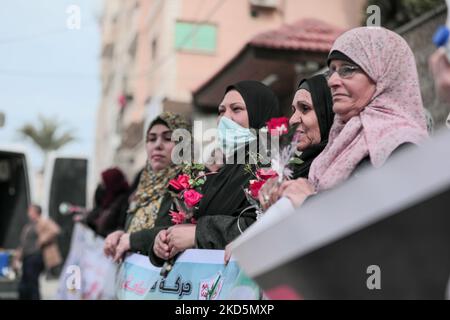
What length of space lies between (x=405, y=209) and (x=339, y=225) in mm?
146

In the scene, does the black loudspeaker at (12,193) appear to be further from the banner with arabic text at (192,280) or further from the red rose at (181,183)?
the red rose at (181,183)

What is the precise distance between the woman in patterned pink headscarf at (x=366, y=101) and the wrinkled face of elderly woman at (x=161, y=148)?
6.58ft

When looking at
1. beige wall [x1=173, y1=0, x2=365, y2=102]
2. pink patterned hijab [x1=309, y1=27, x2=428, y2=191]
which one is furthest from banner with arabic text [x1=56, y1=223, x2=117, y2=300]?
beige wall [x1=173, y1=0, x2=365, y2=102]

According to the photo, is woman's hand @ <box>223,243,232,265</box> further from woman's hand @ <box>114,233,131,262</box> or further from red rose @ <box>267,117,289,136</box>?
woman's hand @ <box>114,233,131,262</box>

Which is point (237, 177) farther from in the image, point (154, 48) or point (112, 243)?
point (154, 48)

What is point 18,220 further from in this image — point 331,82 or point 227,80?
point 331,82

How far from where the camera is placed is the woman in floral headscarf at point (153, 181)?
4.02 metres

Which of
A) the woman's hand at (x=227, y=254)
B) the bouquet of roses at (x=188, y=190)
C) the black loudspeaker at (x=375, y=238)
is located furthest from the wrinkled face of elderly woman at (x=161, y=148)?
the black loudspeaker at (x=375, y=238)

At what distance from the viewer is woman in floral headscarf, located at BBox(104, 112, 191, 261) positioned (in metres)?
4.02

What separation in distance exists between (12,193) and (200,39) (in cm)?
724

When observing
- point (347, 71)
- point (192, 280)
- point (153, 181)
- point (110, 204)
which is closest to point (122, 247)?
point (153, 181)

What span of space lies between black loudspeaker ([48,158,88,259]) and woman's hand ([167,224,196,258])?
11.9 meters

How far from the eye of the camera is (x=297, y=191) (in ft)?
6.60
